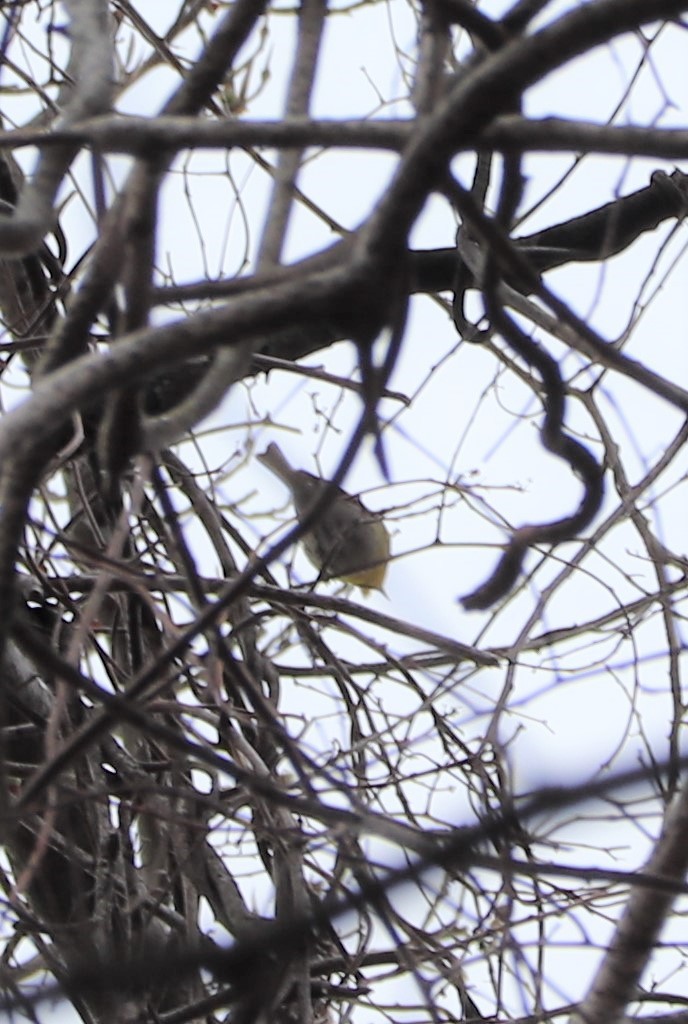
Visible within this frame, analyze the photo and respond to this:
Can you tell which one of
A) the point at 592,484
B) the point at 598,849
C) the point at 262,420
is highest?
the point at 262,420

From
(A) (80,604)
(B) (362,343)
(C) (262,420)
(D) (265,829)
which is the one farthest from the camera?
(C) (262,420)

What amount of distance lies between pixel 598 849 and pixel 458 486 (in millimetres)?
535

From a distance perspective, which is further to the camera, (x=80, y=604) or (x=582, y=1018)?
(x=80, y=604)

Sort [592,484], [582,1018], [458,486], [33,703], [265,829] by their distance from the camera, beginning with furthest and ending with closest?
[458,486], [33,703], [265,829], [592,484], [582,1018]

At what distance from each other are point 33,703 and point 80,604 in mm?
154

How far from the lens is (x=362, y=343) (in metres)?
0.66

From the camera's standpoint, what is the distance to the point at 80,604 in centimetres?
163

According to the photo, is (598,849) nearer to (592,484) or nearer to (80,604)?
(80,604)

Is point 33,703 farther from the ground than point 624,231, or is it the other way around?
point 624,231

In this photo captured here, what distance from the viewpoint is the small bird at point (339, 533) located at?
1.81 metres

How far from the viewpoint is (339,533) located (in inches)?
69.7

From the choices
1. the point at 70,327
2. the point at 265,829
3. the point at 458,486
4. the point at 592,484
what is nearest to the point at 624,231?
the point at 458,486

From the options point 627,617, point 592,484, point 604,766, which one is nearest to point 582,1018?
point 604,766

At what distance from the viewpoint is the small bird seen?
1811 mm
